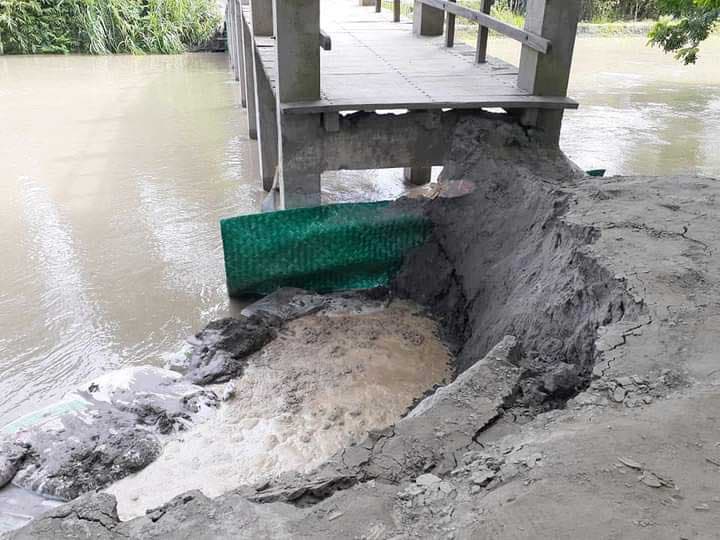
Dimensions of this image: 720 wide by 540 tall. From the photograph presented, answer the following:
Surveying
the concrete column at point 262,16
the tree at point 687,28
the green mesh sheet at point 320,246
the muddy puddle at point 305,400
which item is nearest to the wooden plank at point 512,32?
the green mesh sheet at point 320,246

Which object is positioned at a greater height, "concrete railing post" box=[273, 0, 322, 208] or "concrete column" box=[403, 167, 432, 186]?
"concrete railing post" box=[273, 0, 322, 208]

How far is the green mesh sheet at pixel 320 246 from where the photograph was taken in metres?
5.34

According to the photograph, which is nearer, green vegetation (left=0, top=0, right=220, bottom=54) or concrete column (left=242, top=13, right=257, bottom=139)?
concrete column (left=242, top=13, right=257, bottom=139)

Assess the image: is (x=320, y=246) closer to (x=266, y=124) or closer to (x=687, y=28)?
(x=266, y=124)

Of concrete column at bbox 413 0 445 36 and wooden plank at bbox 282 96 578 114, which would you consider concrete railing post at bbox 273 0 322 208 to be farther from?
concrete column at bbox 413 0 445 36

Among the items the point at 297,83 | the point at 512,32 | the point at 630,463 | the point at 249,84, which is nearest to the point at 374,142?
the point at 297,83

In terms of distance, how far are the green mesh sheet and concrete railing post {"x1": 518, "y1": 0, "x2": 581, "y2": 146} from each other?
57.5 inches

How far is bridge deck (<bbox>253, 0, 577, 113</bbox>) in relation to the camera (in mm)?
5293

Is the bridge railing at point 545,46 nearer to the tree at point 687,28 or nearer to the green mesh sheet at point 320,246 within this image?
the green mesh sheet at point 320,246

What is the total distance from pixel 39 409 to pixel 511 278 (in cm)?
340

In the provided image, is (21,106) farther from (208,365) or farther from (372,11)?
(208,365)

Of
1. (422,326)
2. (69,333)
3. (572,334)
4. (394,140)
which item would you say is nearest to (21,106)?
(69,333)

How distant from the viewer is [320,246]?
5.53 metres

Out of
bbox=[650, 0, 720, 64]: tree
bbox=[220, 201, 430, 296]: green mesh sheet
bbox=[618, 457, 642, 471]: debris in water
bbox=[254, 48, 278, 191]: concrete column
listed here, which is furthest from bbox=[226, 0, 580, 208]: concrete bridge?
bbox=[618, 457, 642, 471]: debris in water
